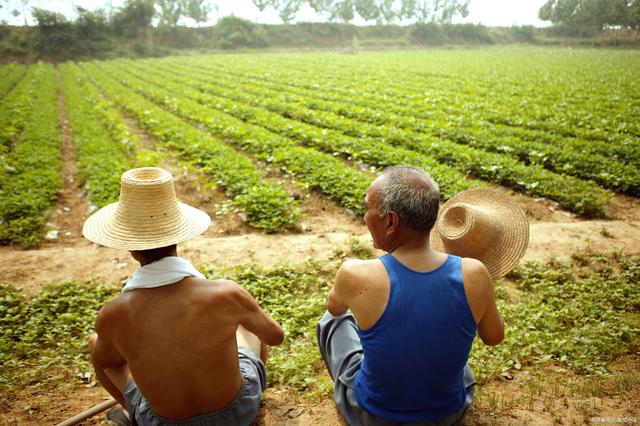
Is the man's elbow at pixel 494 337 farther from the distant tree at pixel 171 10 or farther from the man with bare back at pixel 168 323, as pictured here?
the distant tree at pixel 171 10

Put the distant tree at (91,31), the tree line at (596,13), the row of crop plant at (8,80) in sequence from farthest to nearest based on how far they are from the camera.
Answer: the distant tree at (91,31) → the tree line at (596,13) → the row of crop plant at (8,80)

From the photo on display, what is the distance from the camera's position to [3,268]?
4.91 metres

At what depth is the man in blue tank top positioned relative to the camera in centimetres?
184

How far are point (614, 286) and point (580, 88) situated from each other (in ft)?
52.6

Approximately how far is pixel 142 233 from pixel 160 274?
0.93 feet

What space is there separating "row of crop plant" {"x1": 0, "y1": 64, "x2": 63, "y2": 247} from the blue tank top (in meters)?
5.65

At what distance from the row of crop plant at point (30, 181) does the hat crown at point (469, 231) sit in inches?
222

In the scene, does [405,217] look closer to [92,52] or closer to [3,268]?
[3,268]

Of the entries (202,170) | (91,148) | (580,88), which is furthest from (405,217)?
(580,88)

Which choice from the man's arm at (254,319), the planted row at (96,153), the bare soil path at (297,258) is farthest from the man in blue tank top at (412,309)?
the planted row at (96,153)

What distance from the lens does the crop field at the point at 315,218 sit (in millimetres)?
3182

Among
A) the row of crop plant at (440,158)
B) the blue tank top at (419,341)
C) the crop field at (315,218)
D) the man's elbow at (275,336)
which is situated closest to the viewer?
the blue tank top at (419,341)

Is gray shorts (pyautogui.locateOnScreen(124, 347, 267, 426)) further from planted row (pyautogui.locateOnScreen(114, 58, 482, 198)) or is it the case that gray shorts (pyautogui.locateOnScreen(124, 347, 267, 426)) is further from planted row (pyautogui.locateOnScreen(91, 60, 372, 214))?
planted row (pyautogui.locateOnScreen(114, 58, 482, 198))

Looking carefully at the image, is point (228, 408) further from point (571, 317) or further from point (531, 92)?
point (531, 92)
